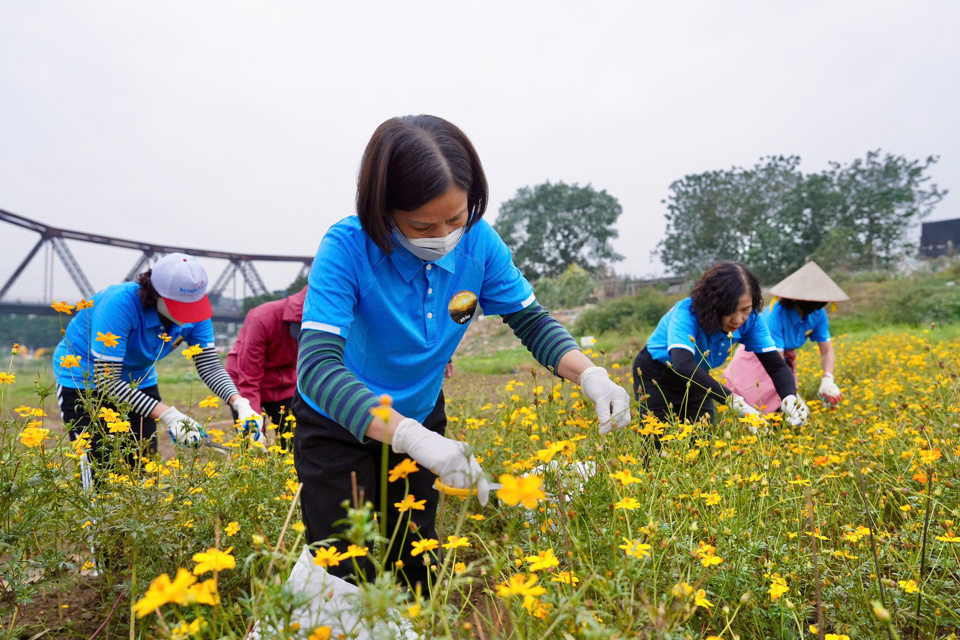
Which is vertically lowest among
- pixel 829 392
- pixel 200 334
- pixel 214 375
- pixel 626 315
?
pixel 626 315

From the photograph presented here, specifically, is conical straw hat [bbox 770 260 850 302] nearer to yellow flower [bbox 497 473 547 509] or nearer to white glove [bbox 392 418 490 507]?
white glove [bbox 392 418 490 507]

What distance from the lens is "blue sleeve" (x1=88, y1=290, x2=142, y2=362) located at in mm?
2355

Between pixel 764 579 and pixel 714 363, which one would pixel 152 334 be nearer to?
pixel 764 579

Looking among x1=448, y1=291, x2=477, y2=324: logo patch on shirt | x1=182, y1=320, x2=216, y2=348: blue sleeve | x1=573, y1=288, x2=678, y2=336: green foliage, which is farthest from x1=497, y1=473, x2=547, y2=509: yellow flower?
x1=573, y1=288, x2=678, y2=336: green foliage

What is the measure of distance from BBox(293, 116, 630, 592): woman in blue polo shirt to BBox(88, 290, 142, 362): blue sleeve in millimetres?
1255

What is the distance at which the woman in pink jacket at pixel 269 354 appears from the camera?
125 inches

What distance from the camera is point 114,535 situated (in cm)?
142

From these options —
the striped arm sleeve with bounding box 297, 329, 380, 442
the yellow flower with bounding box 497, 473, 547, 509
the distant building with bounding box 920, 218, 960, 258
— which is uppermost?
the distant building with bounding box 920, 218, 960, 258

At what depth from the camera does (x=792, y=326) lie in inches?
150

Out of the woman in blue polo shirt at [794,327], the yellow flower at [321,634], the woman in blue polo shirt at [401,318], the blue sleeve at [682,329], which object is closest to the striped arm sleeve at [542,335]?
the woman in blue polo shirt at [401,318]

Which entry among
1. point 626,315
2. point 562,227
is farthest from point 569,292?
point 562,227

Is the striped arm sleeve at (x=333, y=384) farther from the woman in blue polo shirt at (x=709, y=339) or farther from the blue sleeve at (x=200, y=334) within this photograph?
the blue sleeve at (x=200, y=334)

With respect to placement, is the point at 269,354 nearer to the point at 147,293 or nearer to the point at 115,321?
the point at 147,293

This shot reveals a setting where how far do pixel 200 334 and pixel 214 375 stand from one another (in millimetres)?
247
